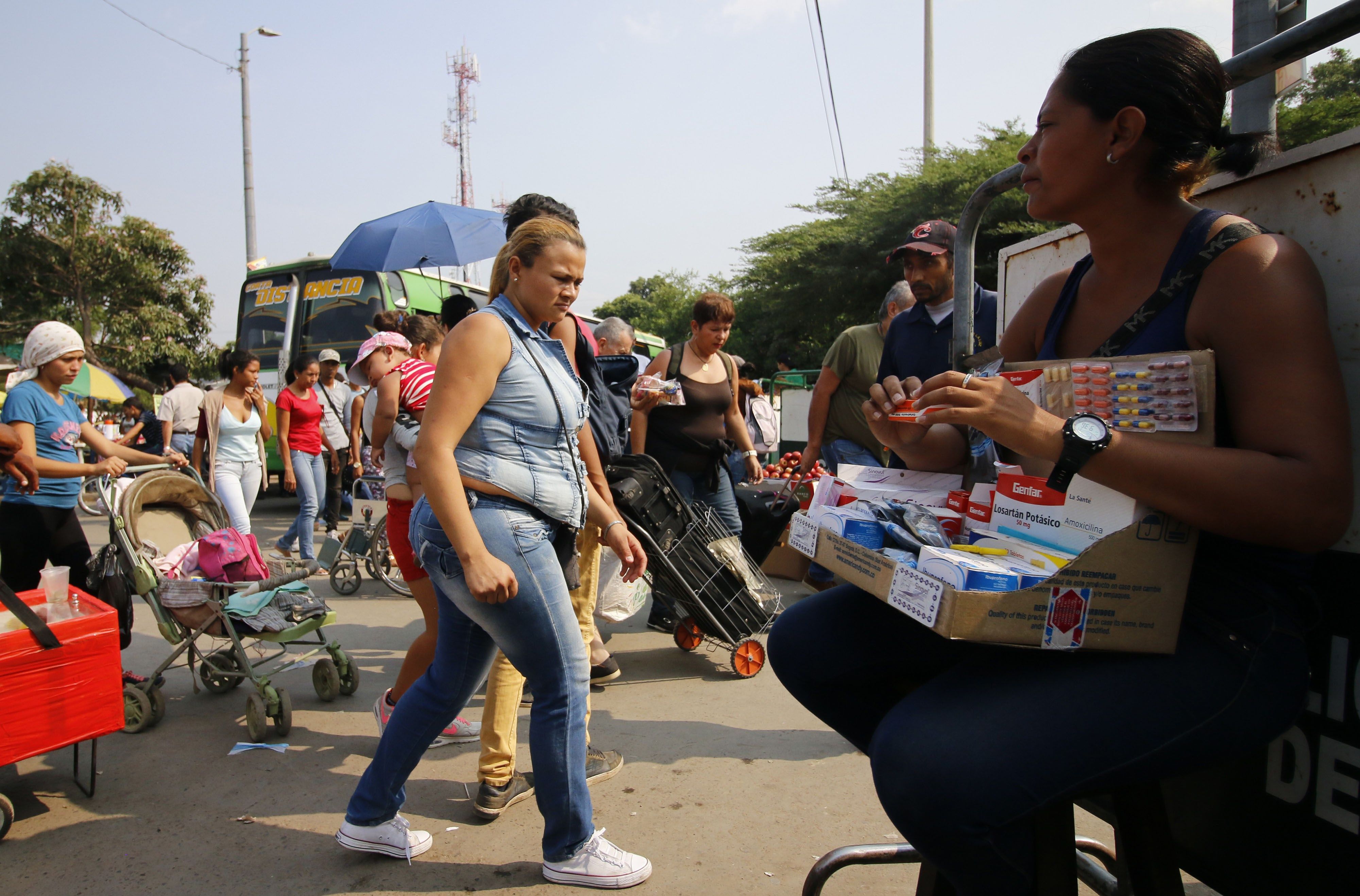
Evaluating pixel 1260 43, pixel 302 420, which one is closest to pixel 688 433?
pixel 1260 43

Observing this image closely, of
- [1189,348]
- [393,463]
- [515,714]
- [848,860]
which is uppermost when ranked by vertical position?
[1189,348]

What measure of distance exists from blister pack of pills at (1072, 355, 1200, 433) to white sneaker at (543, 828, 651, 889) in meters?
1.96

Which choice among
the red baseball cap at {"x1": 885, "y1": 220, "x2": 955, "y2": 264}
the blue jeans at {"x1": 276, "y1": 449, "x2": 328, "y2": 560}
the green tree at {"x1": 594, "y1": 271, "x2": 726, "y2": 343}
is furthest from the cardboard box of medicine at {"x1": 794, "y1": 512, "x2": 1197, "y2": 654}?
the green tree at {"x1": 594, "y1": 271, "x2": 726, "y2": 343}

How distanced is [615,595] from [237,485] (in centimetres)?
351

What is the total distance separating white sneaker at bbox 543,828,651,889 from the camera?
8.21 ft

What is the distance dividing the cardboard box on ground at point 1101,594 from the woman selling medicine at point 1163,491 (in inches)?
1.8

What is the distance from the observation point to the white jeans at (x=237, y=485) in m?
6.20

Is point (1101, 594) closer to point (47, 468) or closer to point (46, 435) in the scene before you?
point (47, 468)

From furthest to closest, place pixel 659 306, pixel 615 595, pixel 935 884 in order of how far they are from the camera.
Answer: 1. pixel 659 306
2. pixel 615 595
3. pixel 935 884

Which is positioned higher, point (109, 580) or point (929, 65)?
point (929, 65)

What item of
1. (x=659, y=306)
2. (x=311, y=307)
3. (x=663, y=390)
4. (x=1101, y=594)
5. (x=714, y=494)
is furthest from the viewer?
(x=659, y=306)

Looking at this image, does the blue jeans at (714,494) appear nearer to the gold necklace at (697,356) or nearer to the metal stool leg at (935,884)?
the gold necklace at (697,356)

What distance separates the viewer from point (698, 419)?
4.88 meters

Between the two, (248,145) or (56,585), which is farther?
(248,145)
